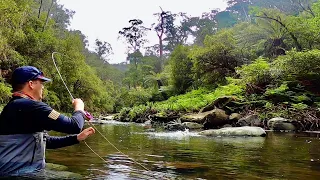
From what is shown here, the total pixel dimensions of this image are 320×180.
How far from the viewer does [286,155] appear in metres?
6.04

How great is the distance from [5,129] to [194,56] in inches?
821

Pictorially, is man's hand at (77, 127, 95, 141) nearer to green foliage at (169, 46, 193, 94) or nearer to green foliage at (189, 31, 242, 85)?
green foliage at (189, 31, 242, 85)

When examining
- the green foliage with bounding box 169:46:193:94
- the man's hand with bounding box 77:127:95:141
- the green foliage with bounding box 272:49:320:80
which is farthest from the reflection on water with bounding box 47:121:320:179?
the green foliage with bounding box 169:46:193:94

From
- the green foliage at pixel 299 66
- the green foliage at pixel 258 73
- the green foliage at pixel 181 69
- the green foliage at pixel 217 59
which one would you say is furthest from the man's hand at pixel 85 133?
the green foliage at pixel 181 69

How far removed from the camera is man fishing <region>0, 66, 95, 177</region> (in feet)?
8.76

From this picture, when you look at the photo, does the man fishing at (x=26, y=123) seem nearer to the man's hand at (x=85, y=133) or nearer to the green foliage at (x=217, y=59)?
the man's hand at (x=85, y=133)

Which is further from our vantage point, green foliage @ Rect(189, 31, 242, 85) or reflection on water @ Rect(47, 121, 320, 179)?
green foliage @ Rect(189, 31, 242, 85)

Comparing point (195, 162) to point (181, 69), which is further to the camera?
point (181, 69)

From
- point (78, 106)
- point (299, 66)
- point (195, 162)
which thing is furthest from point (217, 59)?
point (78, 106)

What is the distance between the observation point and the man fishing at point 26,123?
267 cm

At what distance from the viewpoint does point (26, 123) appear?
2754 mm

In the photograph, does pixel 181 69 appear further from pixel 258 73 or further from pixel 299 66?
pixel 299 66

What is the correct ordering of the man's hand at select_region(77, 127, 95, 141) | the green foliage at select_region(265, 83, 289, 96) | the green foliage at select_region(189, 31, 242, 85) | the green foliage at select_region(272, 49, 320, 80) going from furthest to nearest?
the green foliage at select_region(189, 31, 242, 85)
the green foliage at select_region(265, 83, 289, 96)
the green foliage at select_region(272, 49, 320, 80)
the man's hand at select_region(77, 127, 95, 141)

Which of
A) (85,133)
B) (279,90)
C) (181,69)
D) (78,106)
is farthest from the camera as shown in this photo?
(181,69)
